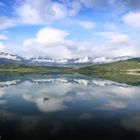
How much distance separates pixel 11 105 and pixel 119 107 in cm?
2802

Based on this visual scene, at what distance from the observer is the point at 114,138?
1626 inches

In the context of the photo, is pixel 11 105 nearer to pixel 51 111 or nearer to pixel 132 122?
pixel 51 111

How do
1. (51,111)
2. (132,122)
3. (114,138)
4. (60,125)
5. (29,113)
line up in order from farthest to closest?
(51,111)
(29,113)
(132,122)
(60,125)
(114,138)

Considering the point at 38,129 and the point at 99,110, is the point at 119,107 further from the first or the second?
the point at 38,129

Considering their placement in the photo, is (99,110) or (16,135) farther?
(99,110)

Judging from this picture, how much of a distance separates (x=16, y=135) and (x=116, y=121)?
2093 cm

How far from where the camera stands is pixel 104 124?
165 feet

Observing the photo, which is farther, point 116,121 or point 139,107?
point 139,107

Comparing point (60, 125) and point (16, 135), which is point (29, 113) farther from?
point (16, 135)

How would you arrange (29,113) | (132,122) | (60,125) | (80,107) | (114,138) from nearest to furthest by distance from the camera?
(114,138), (60,125), (132,122), (29,113), (80,107)

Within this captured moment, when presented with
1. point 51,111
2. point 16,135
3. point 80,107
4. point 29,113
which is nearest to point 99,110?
point 80,107

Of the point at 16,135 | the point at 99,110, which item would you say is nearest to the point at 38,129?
the point at 16,135

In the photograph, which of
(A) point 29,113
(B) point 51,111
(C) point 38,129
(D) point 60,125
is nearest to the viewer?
(C) point 38,129

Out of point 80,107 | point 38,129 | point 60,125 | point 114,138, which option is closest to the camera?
point 114,138
